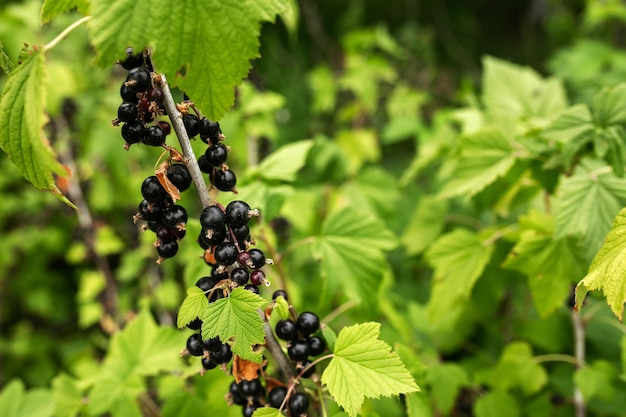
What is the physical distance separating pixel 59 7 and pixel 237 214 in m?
0.51

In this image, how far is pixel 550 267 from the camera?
4.79ft

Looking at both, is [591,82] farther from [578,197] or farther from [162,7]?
[162,7]

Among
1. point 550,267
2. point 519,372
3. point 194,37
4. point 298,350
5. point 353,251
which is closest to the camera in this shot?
point 194,37

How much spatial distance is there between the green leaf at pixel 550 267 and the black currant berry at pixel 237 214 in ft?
2.94

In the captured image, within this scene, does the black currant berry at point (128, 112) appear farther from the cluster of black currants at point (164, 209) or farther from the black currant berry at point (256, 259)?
the black currant berry at point (256, 259)

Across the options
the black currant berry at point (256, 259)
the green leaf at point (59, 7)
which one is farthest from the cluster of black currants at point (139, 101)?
the black currant berry at point (256, 259)

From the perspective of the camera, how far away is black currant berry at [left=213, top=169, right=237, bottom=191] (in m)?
1.09

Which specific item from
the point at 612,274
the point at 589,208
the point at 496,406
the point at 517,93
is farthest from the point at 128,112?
the point at 517,93

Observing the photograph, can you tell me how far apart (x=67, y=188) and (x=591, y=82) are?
12.0 feet

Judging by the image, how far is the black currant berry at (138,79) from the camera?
0.90 meters

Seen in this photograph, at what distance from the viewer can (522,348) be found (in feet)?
5.75

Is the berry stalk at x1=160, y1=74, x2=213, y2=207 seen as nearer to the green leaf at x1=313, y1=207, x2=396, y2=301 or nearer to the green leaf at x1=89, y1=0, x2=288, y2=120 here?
the green leaf at x1=89, y1=0, x2=288, y2=120

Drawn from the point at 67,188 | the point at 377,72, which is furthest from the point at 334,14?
the point at 67,188

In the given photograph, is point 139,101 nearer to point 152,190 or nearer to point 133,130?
point 133,130
